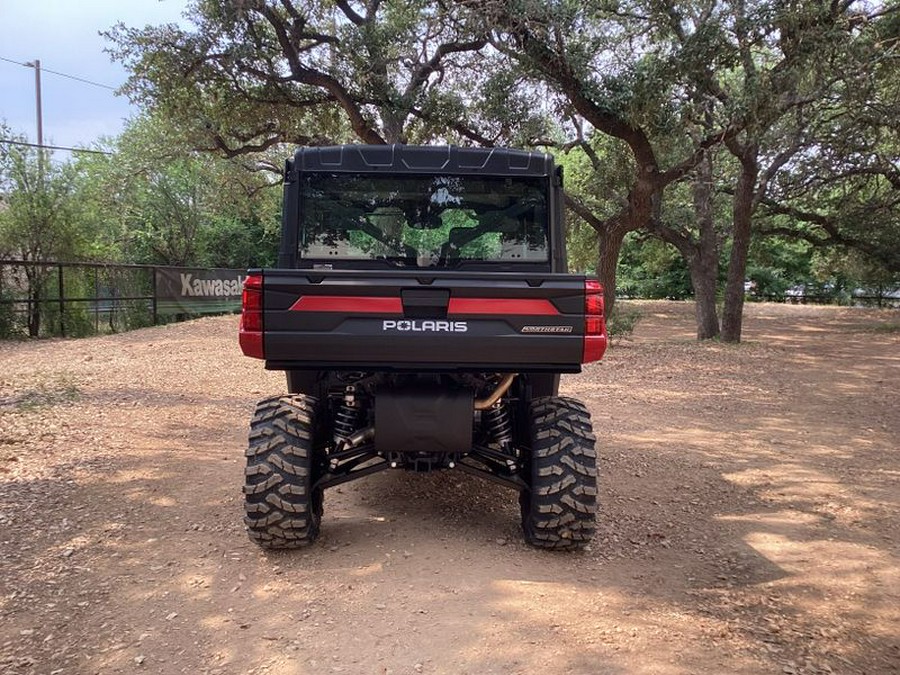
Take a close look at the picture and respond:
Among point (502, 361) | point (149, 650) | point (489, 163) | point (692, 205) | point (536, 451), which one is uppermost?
point (692, 205)

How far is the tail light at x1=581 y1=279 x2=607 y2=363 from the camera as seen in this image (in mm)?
3482

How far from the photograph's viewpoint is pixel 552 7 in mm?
9875

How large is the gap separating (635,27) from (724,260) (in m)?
33.2

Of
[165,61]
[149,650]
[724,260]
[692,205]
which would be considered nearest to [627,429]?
[149,650]

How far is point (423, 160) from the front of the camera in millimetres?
4410

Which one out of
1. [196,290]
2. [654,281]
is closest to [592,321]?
[196,290]

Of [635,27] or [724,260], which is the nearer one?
[635,27]

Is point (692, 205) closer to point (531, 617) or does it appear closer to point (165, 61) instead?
point (165, 61)

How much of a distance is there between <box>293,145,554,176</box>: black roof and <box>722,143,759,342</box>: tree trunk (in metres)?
11.6

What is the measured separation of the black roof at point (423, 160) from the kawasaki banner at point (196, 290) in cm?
1557

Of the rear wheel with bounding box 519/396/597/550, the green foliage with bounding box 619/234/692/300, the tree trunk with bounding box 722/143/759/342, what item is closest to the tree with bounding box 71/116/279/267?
the tree trunk with bounding box 722/143/759/342

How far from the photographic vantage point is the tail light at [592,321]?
3482mm

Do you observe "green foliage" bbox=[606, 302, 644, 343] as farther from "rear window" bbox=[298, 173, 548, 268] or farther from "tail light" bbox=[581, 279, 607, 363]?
"tail light" bbox=[581, 279, 607, 363]

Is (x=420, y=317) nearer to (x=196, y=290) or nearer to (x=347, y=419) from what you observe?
(x=347, y=419)
